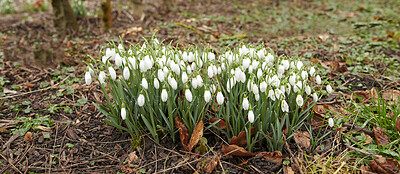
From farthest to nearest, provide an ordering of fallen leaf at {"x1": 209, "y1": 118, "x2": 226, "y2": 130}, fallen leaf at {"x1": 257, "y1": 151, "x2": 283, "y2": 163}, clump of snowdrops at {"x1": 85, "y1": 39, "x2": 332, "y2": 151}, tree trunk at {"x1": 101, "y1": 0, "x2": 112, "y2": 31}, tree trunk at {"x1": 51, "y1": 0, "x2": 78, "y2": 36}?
tree trunk at {"x1": 101, "y1": 0, "x2": 112, "y2": 31}, tree trunk at {"x1": 51, "y1": 0, "x2": 78, "y2": 36}, fallen leaf at {"x1": 209, "y1": 118, "x2": 226, "y2": 130}, fallen leaf at {"x1": 257, "y1": 151, "x2": 283, "y2": 163}, clump of snowdrops at {"x1": 85, "y1": 39, "x2": 332, "y2": 151}

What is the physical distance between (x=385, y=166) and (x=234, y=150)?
1.06m

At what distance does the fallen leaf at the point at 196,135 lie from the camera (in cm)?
227

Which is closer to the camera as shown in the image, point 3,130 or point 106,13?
point 3,130

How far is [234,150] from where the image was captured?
2223mm

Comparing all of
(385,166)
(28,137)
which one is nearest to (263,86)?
(385,166)

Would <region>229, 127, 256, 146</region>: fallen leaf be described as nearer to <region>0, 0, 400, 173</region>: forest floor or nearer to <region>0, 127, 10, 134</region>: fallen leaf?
<region>0, 0, 400, 173</region>: forest floor

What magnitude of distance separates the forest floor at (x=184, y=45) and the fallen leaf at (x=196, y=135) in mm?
105

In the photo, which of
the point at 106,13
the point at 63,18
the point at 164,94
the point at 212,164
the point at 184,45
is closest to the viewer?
the point at 164,94

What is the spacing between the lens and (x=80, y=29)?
5.47m

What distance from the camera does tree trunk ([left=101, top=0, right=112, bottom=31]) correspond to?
509cm

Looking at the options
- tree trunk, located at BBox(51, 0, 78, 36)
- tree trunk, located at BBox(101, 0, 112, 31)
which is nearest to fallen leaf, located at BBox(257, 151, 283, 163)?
tree trunk, located at BBox(101, 0, 112, 31)

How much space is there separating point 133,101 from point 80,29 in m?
3.62

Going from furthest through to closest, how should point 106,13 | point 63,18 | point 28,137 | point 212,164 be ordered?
point 106,13 < point 63,18 < point 28,137 < point 212,164

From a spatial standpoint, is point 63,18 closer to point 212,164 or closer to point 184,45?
point 184,45
